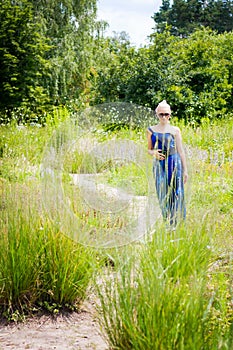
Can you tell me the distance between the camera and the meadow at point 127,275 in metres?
2.16

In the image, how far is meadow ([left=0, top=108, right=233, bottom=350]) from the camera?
7.10 ft

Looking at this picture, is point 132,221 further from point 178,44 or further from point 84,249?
point 178,44

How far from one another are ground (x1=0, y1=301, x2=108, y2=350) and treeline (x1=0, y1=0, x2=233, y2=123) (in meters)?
7.00

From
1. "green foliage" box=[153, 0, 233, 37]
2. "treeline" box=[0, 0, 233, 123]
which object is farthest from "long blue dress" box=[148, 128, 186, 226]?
"green foliage" box=[153, 0, 233, 37]

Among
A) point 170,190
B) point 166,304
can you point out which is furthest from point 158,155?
point 166,304

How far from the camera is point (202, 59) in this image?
1285 centimetres

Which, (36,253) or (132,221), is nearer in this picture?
(36,253)

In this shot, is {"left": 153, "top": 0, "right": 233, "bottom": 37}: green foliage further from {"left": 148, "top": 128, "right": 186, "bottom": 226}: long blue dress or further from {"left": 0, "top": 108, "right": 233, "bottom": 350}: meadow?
{"left": 0, "top": 108, "right": 233, "bottom": 350}: meadow

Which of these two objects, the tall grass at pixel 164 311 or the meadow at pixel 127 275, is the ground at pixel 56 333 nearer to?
the meadow at pixel 127 275

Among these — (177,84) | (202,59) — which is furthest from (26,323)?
(202,59)

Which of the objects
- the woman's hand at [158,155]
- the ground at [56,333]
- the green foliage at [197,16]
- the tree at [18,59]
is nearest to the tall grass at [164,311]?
the ground at [56,333]

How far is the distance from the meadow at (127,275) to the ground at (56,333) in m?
0.07

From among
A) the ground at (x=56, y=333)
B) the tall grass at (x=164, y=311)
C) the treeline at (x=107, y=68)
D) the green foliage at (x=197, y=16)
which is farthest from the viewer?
the green foliage at (x=197, y=16)

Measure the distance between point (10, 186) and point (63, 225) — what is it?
18.9 inches
